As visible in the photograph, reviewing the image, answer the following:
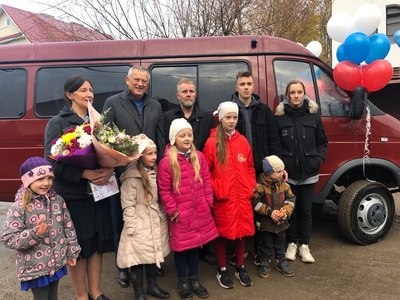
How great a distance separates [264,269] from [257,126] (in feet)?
4.79

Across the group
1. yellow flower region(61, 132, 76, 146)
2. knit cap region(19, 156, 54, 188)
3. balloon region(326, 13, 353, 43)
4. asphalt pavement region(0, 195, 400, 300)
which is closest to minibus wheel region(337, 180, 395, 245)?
asphalt pavement region(0, 195, 400, 300)

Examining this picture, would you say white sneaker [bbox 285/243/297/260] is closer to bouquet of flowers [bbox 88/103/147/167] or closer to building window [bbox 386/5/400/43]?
bouquet of flowers [bbox 88/103/147/167]

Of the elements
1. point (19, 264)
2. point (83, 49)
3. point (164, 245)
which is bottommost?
point (164, 245)

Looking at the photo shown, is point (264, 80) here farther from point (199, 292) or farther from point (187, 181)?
point (199, 292)

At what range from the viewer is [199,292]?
3.05 metres

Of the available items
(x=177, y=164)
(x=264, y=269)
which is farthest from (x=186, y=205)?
(x=264, y=269)

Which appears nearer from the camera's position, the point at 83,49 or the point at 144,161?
the point at 144,161

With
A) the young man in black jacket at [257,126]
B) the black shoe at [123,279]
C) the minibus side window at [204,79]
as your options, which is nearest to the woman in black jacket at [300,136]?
the young man in black jacket at [257,126]

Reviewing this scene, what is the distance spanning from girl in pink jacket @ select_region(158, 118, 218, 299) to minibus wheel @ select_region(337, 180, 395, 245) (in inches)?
75.7

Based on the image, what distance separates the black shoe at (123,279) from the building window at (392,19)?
13.2m

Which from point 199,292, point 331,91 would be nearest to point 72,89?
point 199,292

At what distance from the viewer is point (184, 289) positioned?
3027 mm

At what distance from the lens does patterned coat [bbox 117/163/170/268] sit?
2736 mm

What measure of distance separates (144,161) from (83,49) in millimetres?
1904
